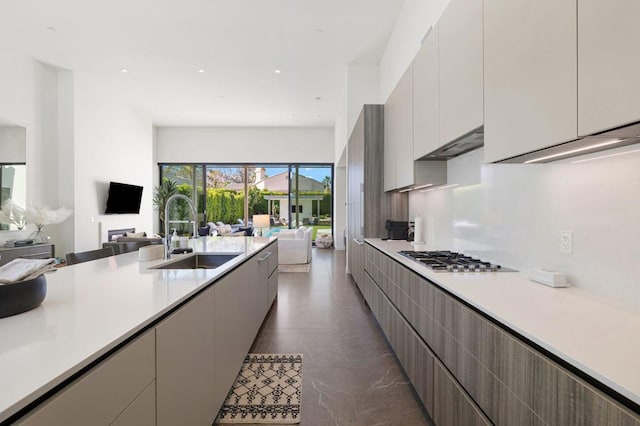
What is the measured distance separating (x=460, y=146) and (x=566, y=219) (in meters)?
0.85

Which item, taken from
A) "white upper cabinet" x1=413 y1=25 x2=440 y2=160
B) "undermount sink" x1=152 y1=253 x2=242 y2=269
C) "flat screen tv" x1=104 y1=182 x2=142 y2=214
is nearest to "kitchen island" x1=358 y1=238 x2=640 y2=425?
"white upper cabinet" x1=413 y1=25 x2=440 y2=160

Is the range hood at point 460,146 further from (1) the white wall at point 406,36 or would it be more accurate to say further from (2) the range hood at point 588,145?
(1) the white wall at point 406,36

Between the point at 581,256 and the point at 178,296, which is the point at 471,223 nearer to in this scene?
the point at 581,256

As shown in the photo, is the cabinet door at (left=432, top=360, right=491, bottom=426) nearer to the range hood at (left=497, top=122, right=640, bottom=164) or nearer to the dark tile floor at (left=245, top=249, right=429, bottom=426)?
the dark tile floor at (left=245, top=249, right=429, bottom=426)

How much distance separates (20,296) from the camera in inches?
39.1

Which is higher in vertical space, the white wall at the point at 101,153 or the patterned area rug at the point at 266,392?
the white wall at the point at 101,153

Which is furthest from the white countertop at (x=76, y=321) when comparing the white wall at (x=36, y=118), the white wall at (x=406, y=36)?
the white wall at (x=36, y=118)

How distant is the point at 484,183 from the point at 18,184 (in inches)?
286

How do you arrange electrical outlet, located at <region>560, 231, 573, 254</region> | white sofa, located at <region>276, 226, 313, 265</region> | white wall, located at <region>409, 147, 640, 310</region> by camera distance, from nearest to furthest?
white wall, located at <region>409, 147, 640, 310</region> → electrical outlet, located at <region>560, 231, 573, 254</region> → white sofa, located at <region>276, 226, 313, 265</region>

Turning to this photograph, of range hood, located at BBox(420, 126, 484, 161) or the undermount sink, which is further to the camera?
the undermount sink

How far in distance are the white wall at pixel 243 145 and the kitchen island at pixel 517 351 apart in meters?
8.94

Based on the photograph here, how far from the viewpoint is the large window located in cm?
1068

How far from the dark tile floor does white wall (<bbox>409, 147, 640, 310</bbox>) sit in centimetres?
109

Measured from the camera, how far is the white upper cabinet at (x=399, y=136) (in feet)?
9.23
